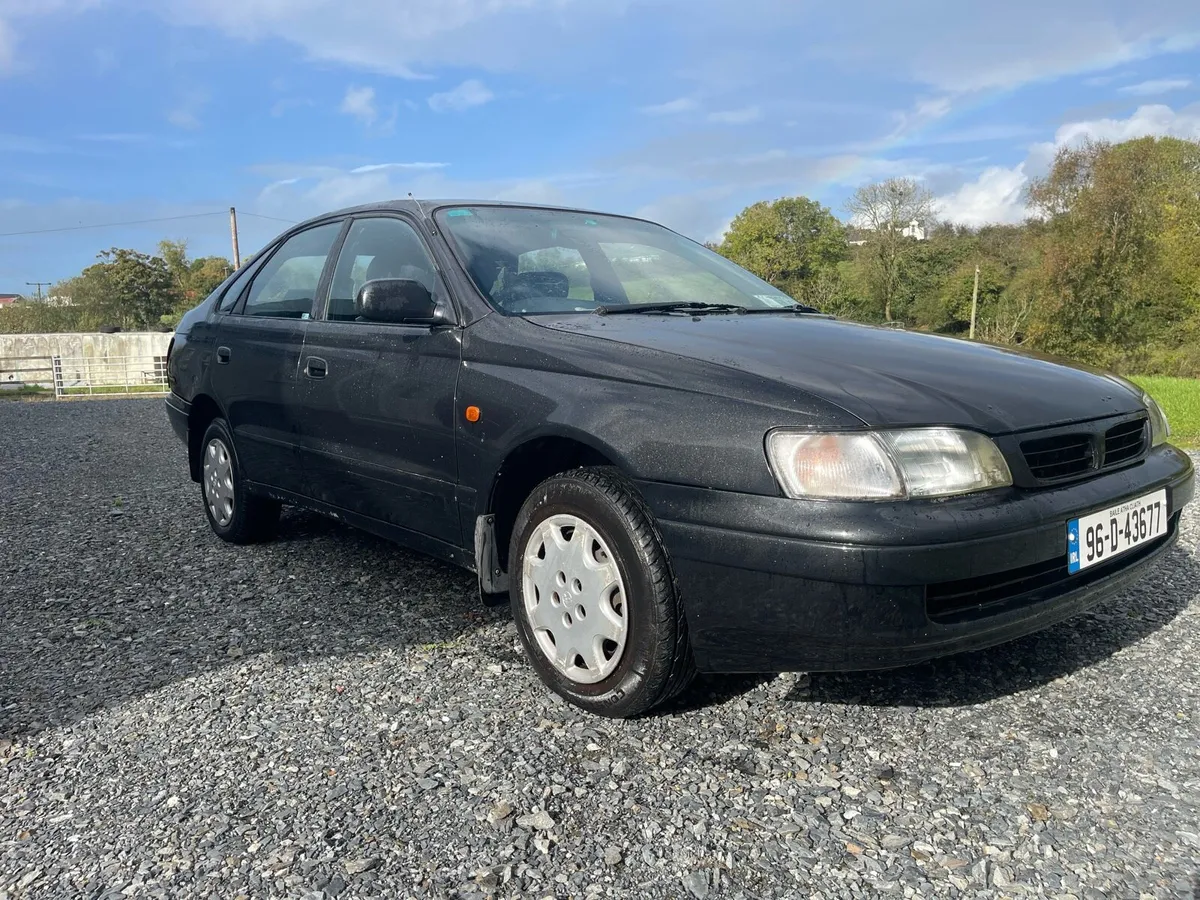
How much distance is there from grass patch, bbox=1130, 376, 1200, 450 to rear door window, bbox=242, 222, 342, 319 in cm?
751

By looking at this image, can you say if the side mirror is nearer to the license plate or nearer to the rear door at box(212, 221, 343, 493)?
the rear door at box(212, 221, 343, 493)

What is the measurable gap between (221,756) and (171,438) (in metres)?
8.96

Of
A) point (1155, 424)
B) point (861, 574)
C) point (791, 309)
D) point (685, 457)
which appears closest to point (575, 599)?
point (685, 457)

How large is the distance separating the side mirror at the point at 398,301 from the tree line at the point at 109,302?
2234 inches

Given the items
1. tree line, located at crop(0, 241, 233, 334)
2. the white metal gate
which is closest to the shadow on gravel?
the white metal gate

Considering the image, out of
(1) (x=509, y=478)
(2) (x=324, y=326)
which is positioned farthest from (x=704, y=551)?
(2) (x=324, y=326)

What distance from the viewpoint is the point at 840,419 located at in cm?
217

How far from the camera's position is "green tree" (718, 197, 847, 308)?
6241 cm

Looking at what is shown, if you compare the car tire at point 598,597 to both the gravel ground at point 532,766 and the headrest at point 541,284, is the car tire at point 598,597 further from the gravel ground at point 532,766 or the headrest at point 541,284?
the headrest at point 541,284

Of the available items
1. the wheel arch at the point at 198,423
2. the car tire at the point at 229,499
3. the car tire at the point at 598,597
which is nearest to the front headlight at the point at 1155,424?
the car tire at the point at 598,597

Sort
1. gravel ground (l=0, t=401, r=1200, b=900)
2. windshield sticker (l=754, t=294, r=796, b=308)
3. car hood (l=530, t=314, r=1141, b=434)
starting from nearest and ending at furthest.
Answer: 1. gravel ground (l=0, t=401, r=1200, b=900)
2. car hood (l=530, t=314, r=1141, b=434)
3. windshield sticker (l=754, t=294, r=796, b=308)

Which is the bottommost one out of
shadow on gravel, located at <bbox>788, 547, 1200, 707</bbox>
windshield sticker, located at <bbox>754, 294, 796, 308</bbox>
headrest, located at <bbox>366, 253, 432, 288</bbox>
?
shadow on gravel, located at <bbox>788, 547, 1200, 707</bbox>

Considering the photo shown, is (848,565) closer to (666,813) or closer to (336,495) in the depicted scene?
(666,813)

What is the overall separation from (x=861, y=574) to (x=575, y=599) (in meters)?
0.87
